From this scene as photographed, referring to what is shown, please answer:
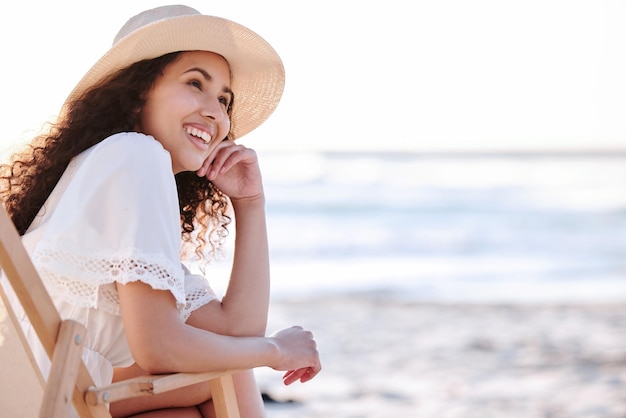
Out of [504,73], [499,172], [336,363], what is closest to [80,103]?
[336,363]

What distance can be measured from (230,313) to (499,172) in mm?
30549

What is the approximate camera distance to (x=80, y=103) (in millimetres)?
2547

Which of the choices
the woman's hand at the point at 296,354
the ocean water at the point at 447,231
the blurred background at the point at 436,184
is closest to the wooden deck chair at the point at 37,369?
the woman's hand at the point at 296,354

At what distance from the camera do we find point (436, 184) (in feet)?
89.8

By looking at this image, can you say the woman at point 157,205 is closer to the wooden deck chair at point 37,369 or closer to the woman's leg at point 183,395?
the woman's leg at point 183,395

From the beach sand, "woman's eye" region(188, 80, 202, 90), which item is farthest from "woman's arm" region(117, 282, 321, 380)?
the beach sand

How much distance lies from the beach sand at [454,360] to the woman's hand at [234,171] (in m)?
2.62

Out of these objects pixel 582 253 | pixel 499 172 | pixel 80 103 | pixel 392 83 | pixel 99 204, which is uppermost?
pixel 392 83

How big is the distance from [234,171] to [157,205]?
2.48ft

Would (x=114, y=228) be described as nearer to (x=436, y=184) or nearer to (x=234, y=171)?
(x=234, y=171)

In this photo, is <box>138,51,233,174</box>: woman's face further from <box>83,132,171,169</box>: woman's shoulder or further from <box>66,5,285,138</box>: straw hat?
<box>83,132,171,169</box>: woman's shoulder

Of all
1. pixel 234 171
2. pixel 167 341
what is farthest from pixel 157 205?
pixel 234 171

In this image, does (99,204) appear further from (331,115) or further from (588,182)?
(331,115)

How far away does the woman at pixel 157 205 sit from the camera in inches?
79.9
